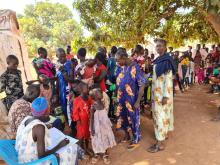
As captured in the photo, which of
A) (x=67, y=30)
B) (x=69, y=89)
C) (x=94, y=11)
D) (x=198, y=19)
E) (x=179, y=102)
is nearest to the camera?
(x=69, y=89)

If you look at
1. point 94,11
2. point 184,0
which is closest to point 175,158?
point 94,11

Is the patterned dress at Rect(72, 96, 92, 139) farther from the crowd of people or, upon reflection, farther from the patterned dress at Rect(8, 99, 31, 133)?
the patterned dress at Rect(8, 99, 31, 133)

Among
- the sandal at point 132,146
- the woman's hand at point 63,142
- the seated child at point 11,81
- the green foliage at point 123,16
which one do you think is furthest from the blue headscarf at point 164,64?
the green foliage at point 123,16

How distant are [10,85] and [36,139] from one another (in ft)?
6.82

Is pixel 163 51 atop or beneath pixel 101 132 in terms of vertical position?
atop

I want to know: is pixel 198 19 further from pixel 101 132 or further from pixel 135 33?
pixel 101 132

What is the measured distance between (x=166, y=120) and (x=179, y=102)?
3.45 metres

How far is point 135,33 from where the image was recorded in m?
7.84

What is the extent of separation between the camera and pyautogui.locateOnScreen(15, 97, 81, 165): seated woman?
2.85 m

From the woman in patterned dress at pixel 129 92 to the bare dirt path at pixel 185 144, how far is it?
0.34m

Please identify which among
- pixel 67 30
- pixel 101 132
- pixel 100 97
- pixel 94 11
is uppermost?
pixel 67 30

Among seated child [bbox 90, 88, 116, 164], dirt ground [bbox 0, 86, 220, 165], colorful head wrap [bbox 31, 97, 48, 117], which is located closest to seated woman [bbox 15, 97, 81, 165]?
colorful head wrap [bbox 31, 97, 48, 117]

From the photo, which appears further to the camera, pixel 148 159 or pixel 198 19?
pixel 198 19

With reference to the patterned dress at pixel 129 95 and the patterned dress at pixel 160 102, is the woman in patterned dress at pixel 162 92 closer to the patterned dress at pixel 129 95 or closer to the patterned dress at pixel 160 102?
the patterned dress at pixel 160 102
